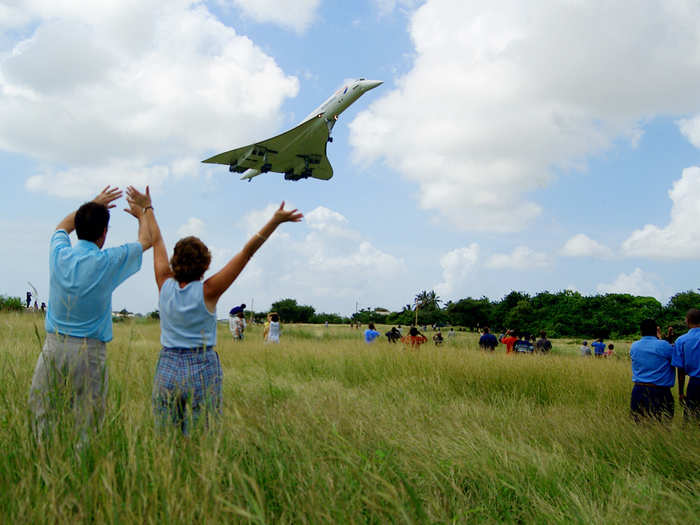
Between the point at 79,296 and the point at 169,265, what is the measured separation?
553 mm

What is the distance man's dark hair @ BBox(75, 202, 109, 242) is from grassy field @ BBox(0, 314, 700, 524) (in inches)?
26.3

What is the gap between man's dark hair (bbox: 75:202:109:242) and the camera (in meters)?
3.26

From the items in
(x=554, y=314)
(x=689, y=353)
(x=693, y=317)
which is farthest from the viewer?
(x=554, y=314)

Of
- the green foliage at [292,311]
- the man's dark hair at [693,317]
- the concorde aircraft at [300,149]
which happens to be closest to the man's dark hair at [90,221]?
the man's dark hair at [693,317]

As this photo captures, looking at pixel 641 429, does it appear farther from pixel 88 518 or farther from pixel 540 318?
pixel 540 318

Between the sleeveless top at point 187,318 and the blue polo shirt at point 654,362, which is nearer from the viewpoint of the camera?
the sleeveless top at point 187,318

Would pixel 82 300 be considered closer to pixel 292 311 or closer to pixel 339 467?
pixel 339 467

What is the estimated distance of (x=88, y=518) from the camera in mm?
1929

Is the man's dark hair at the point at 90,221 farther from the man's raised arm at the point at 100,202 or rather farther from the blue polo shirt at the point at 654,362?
the blue polo shirt at the point at 654,362

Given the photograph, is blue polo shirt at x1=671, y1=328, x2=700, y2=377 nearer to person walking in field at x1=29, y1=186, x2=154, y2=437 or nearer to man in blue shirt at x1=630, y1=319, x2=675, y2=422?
man in blue shirt at x1=630, y1=319, x2=675, y2=422

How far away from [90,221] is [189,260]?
775mm

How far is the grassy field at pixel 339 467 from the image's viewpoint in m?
2.00

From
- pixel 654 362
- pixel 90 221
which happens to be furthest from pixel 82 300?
pixel 654 362

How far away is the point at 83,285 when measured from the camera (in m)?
3.08
